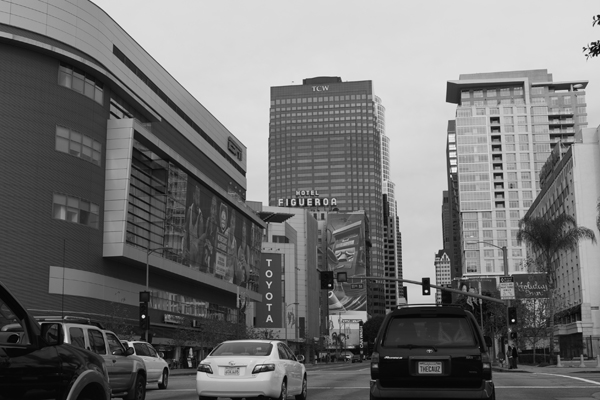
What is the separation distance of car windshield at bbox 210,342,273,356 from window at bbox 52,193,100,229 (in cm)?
4209

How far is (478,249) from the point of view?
17200cm

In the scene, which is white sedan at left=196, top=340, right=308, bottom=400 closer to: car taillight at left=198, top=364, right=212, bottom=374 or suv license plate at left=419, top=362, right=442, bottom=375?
car taillight at left=198, top=364, right=212, bottom=374

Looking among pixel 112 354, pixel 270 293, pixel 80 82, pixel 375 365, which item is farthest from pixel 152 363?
pixel 270 293

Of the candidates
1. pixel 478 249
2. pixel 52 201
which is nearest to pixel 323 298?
pixel 478 249

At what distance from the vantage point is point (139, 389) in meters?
18.1

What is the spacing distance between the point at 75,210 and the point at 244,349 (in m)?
44.0

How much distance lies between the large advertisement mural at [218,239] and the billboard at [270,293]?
28937 mm

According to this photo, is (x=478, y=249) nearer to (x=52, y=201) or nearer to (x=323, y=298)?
(x=323, y=298)

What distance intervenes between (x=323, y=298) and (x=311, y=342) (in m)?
51.7

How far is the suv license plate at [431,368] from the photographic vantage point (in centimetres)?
1102

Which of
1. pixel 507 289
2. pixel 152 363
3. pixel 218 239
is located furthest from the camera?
pixel 218 239

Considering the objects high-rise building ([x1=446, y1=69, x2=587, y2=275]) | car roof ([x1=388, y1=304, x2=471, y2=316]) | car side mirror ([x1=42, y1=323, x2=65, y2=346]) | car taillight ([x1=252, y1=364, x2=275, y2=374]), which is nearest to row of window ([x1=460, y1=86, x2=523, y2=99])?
high-rise building ([x1=446, y1=69, x2=587, y2=275])

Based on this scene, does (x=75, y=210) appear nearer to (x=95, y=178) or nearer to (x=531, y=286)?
(x=95, y=178)

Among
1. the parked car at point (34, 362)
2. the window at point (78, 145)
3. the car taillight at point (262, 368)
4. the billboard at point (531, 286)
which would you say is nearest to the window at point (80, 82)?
the window at point (78, 145)
